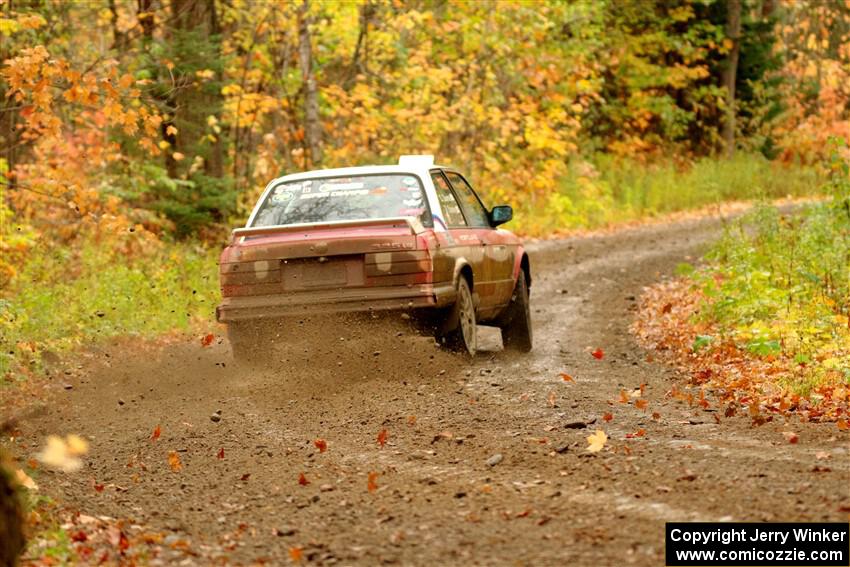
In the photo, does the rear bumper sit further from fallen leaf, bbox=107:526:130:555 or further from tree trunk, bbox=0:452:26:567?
tree trunk, bbox=0:452:26:567

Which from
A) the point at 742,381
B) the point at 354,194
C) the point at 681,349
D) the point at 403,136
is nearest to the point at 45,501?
the point at 354,194

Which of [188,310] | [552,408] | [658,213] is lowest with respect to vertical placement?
[658,213]

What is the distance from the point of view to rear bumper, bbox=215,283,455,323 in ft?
31.9

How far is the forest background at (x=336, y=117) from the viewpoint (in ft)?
Answer: 45.4

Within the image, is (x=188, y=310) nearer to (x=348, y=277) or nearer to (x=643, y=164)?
(x=348, y=277)

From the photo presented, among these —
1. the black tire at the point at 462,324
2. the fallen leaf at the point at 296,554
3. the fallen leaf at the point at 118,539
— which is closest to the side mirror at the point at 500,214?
the black tire at the point at 462,324

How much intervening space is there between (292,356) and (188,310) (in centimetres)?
483

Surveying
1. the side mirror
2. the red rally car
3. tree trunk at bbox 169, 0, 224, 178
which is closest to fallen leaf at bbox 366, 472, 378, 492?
the red rally car

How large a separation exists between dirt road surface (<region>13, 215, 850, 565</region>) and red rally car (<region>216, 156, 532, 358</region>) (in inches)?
12.7

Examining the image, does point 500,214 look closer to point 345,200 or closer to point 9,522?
point 345,200

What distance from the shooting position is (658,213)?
2934 cm

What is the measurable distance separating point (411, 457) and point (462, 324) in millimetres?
3393

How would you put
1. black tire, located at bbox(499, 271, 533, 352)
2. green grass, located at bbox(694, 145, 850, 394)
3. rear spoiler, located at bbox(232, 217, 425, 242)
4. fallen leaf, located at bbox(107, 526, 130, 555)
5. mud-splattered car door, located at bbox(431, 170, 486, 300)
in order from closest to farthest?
fallen leaf, located at bbox(107, 526, 130, 555) < rear spoiler, located at bbox(232, 217, 425, 242) < green grass, located at bbox(694, 145, 850, 394) < mud-splattered car door, located at bbox(431, 170, 486, 300) < black tire, located at bbox(499, 271, 533, 352)

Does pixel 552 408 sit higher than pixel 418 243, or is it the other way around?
pixel 418 243
